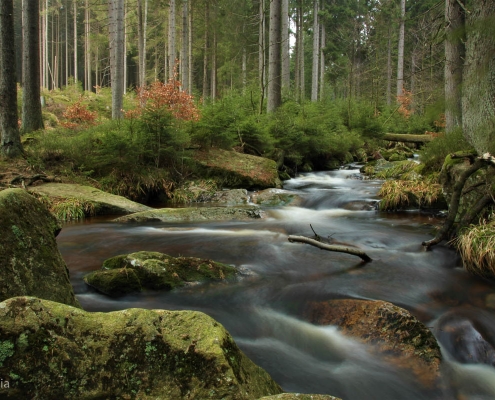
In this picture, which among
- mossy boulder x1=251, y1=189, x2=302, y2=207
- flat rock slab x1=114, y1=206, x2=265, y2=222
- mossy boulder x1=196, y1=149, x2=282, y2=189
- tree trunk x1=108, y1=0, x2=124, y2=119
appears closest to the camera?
flat rock slab x1=114, y1=206, x2=265, y2=222

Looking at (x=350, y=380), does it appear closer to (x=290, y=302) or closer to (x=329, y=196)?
(x=290, y=302)

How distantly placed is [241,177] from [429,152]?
17.8ft

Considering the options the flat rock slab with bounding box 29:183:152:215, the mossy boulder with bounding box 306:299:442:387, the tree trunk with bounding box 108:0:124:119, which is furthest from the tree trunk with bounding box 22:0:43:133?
the mossy boulder with bounding box 306:299:442:387

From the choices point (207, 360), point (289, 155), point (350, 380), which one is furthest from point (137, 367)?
point (289, 155)

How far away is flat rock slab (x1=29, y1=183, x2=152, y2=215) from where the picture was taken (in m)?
9.08

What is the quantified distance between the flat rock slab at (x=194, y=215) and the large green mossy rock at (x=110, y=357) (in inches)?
254

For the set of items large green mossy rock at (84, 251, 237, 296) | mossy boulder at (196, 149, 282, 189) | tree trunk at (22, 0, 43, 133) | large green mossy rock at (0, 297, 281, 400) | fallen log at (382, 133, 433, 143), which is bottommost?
large green mossy rock at (84, 251, 237, 296)

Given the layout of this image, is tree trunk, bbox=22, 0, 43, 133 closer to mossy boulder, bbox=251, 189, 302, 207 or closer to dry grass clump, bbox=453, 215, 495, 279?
mossy boulder, bbox=251, 189, 302, 207

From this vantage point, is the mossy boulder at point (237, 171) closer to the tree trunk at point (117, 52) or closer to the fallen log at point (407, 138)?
the tree trunk at point (117, 52)

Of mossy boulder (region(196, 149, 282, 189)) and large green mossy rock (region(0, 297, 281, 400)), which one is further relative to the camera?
mossy boulder (region(196, 149, 282, 189))

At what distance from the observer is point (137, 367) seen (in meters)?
1.96

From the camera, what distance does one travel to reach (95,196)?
9.33m

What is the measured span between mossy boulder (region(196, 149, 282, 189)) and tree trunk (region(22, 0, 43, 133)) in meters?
5.62

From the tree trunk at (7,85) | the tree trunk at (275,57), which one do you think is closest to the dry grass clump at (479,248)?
the tree trunk at (7,85)
